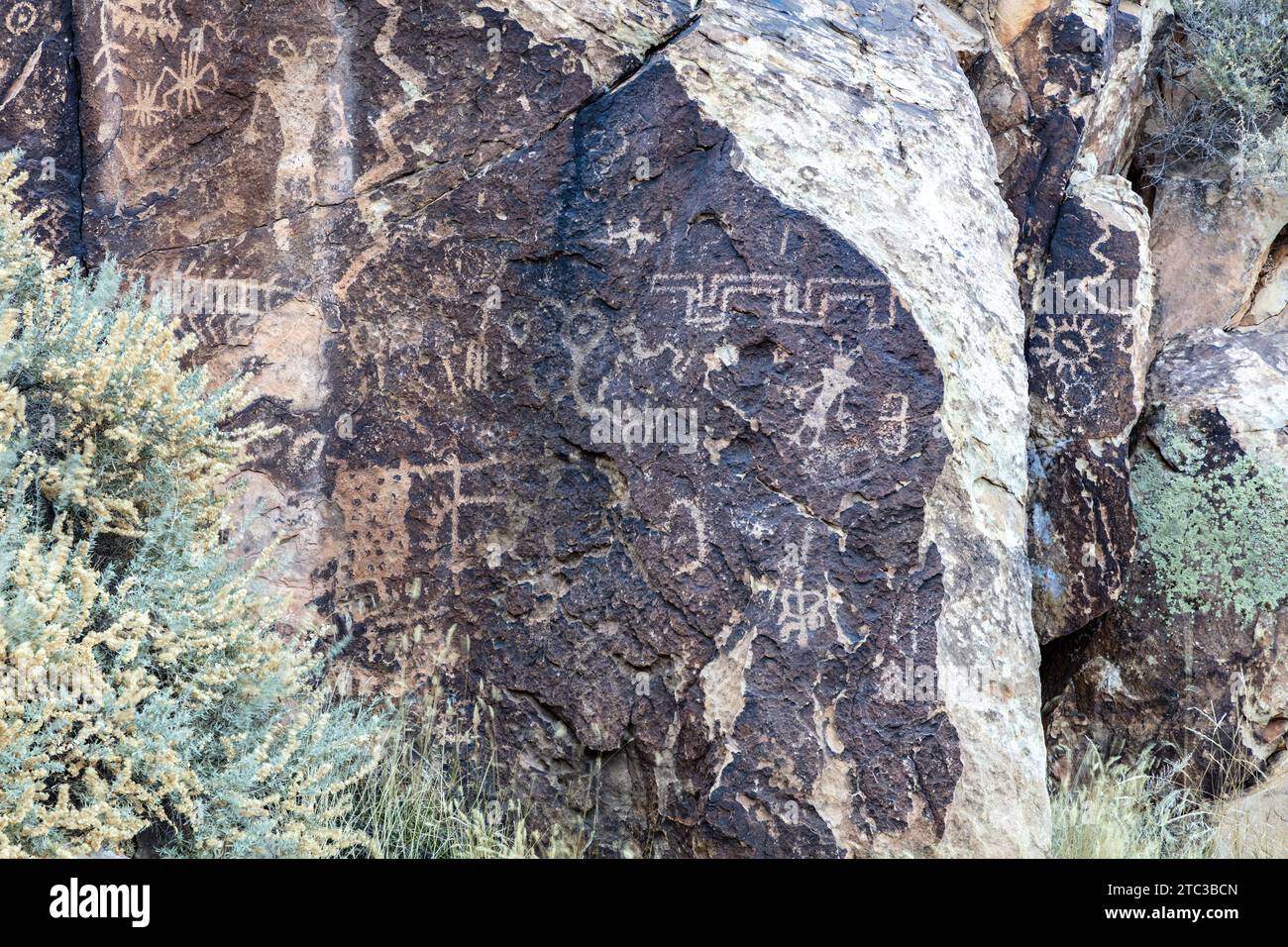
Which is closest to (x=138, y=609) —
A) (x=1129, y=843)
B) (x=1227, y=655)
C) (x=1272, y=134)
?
(x=1129, y=843)

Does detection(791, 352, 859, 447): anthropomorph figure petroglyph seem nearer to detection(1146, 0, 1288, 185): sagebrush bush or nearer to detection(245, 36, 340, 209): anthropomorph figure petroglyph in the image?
detection(245, 36, 340, 209): anthropomorph figure petroglyph

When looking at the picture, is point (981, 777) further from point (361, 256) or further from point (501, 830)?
point (361, 256)

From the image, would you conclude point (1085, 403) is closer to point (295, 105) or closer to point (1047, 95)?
point (1047, 95)

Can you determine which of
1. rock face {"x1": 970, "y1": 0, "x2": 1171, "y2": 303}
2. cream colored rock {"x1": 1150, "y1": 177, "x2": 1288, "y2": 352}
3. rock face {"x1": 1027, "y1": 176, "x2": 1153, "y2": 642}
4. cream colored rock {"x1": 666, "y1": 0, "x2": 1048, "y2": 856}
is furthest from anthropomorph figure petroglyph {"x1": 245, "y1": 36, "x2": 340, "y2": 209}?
cream colored rock {"x1": 1150, "y1": 177, "x2": 1288, "y2": 352}

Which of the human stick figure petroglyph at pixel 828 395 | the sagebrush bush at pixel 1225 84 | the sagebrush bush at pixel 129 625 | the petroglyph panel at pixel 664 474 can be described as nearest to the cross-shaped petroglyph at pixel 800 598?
the petroglyph panel at pixel 664 474

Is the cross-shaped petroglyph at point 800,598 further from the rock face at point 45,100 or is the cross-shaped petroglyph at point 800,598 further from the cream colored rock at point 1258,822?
the rock face at point 45,100

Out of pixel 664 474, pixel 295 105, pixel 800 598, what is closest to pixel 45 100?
pixel 295 105

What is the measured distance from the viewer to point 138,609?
2.99 m

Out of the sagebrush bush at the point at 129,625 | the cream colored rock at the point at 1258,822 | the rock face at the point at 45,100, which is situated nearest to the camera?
the sagebrush bush at the point at 129,625

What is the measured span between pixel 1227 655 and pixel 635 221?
9.43 ft

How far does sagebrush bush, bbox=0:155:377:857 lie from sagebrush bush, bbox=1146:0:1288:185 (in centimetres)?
443

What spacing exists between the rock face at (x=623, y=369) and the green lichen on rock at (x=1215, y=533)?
4.30 ft

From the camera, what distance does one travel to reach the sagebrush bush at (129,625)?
2.67 metres

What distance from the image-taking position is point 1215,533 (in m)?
4.76
